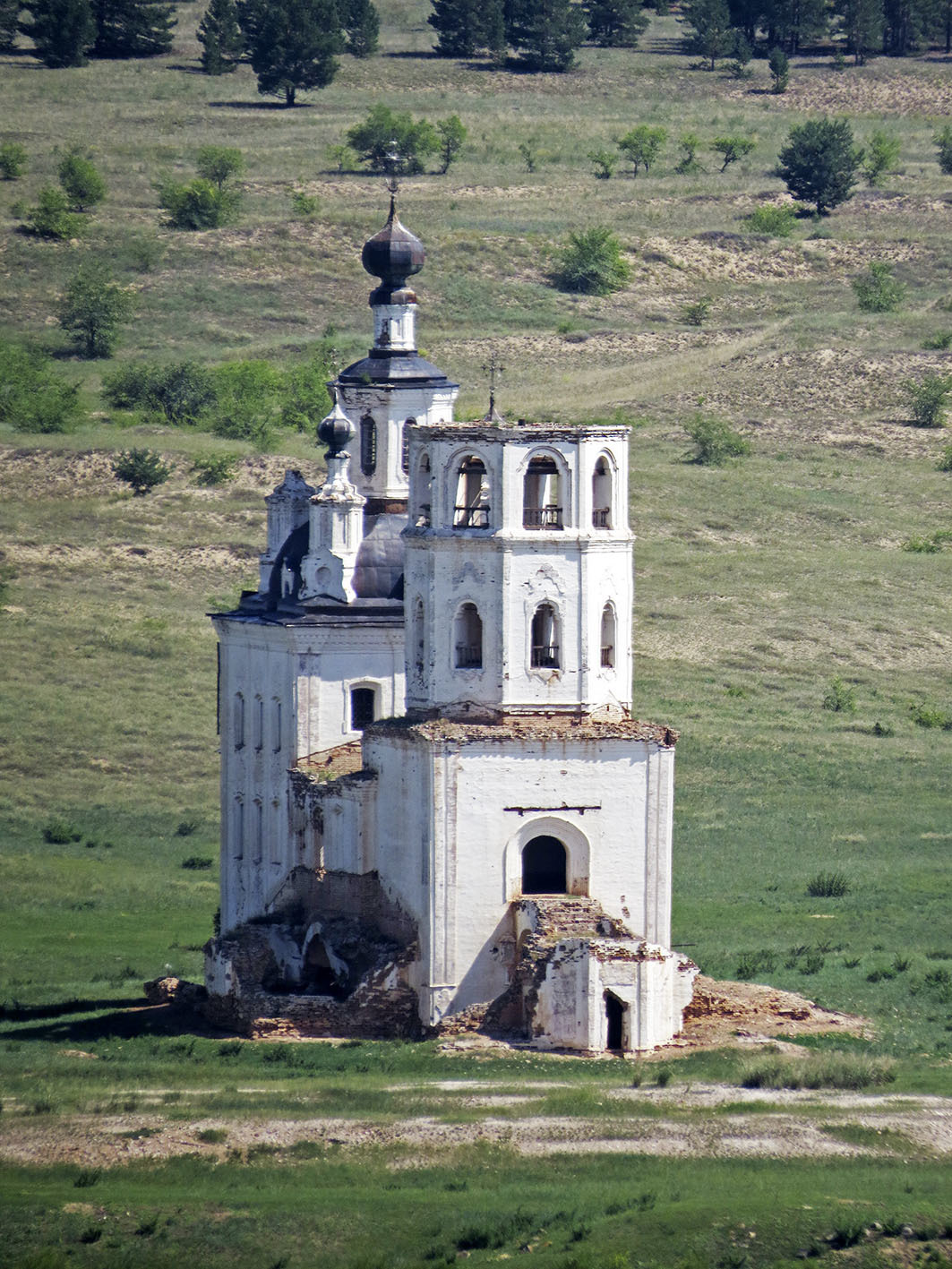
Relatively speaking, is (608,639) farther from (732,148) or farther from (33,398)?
(732,148)

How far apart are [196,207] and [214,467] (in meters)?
33.1

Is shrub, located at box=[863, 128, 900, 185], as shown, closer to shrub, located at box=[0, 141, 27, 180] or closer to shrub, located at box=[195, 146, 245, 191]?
shrub, located at box=[195, 146, 245, 191]

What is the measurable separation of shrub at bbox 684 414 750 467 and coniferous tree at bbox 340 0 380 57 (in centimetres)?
6397

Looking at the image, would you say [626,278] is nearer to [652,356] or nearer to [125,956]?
[652,356]

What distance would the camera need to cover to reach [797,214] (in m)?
154

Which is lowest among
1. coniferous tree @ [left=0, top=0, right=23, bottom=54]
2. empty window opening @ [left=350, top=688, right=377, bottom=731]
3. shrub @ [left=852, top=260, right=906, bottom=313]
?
empty window opening @ [left=350, top=688, right=377, bottom=731]

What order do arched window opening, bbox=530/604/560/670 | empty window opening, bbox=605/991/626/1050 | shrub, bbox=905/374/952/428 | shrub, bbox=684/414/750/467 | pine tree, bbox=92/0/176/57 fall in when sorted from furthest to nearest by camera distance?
pine tree, bbox=92/0/176/57
shrub, bbox=905/374/952/428
shrub, bbox=684/414/750/467
arched window opening, bbox=530/604/560/670
empty window opening, bbox=605/991/626/1050

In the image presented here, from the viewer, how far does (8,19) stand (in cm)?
17412

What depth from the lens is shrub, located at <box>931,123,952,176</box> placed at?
16038cm

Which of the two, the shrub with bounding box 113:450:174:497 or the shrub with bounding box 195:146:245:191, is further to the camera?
the shrub with bounding box 195:146:245:191

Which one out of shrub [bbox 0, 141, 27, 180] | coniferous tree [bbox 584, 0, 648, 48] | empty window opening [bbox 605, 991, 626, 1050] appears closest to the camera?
empty window opening [bbox 605, 991, 626, 1050]

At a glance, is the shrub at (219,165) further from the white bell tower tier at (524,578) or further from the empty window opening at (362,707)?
the white bell tower tier at (524,578)

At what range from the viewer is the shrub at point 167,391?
394 ft

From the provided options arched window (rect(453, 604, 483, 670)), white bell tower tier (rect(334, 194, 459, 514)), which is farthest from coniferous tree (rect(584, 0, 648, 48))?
arched window (rect(453, 604, 483, 670))
